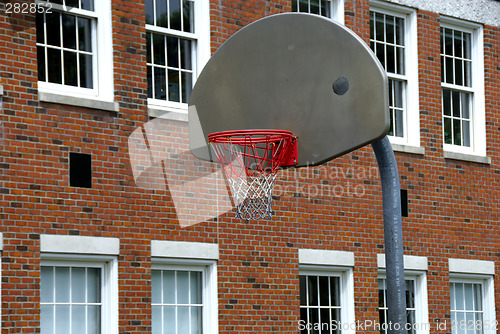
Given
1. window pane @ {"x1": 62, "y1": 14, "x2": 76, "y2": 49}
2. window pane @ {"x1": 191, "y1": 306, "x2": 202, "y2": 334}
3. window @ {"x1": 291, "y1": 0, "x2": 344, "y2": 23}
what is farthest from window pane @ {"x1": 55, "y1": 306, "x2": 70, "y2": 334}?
window @ {"x1": 291, "y1": 0, "x2": 344, "y2": 23}

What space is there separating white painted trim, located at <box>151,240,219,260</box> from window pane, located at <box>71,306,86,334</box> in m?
1.11

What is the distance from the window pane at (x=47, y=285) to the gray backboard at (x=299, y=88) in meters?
2.30

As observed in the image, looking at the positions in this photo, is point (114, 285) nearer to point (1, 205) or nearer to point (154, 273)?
point (154, 273)

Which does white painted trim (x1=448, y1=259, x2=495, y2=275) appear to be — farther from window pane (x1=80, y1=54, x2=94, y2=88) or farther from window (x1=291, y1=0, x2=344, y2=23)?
window pane (x1=80, y1=54, x2=94, y2=88)

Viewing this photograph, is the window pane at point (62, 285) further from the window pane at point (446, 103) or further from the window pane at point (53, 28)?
the window pane at point (446, 103)

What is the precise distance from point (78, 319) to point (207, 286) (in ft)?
6.21

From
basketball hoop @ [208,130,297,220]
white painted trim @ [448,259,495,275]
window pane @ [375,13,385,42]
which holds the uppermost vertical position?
window pane @ [375,13,385,42]

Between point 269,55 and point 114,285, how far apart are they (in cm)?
368

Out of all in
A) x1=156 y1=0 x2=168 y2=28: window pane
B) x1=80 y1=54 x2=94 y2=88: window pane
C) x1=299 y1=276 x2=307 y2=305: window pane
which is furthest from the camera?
x1=299 y1=276 x2=307 y2=305: window pane

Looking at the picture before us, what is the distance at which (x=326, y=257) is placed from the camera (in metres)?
14.4

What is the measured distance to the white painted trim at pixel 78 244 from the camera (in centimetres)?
1154

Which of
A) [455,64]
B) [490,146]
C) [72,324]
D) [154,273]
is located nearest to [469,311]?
[490,146]

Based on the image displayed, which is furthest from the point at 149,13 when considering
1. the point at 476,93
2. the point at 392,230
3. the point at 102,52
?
the point at 476,93

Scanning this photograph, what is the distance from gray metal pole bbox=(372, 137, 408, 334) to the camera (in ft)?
29.3
